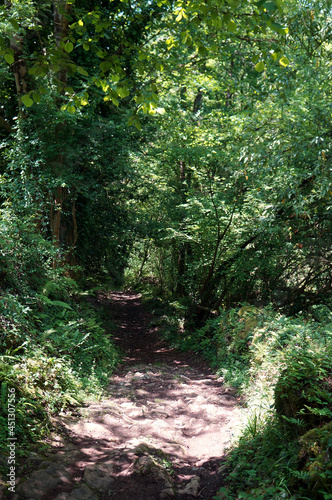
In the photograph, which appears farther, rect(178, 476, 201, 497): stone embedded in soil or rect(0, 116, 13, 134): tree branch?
rect(0, 116, 13, 134): tree branch

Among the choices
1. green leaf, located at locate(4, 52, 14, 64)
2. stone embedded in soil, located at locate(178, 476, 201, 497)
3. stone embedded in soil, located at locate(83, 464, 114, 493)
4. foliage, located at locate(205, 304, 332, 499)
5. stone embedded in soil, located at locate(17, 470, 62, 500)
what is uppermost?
green leaf, located at locate(4, 52, 14, 64)

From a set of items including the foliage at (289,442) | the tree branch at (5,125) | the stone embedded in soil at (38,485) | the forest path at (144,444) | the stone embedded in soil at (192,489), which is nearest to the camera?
the foliage at (289,442)

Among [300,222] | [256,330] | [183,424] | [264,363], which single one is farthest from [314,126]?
[183,424]

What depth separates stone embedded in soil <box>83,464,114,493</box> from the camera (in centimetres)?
336

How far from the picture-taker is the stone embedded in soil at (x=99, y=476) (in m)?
3.36

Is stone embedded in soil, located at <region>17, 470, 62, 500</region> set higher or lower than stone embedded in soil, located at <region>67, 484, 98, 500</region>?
higher

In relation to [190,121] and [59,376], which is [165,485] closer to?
[59,376]

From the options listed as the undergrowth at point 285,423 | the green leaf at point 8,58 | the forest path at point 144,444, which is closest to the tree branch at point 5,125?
the green leaf at point 8,58

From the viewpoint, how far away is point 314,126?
23.3 feet

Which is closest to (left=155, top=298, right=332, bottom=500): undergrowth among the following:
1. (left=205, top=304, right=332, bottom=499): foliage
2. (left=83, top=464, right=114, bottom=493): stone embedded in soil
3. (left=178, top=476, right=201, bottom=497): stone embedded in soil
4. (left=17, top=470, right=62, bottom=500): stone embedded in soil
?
(left=205, top=304, right=332, bottom=499): foliage

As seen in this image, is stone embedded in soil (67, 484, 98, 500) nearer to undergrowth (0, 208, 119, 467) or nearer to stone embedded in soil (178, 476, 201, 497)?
undergrowth (0, 208, 119, 467)

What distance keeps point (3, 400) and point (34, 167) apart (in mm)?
5848

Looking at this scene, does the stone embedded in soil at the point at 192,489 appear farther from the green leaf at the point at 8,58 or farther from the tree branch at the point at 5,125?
the tree branch at the point at 5,125

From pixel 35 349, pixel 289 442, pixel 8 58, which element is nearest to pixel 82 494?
pixel 289 442
